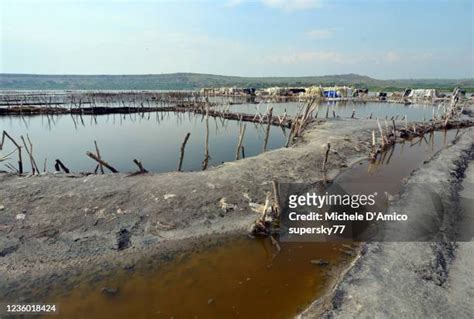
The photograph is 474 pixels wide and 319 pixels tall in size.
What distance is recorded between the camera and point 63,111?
38.4 m

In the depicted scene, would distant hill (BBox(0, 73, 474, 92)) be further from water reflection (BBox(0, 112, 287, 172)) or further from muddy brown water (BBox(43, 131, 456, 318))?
muddy brown water (BBox(43, 131, 456, 318))

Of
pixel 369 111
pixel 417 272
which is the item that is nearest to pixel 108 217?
pixel 417 272

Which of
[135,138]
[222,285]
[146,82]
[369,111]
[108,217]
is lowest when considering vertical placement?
[222,285]

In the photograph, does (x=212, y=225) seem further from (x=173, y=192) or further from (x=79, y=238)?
(x=79, y=238)

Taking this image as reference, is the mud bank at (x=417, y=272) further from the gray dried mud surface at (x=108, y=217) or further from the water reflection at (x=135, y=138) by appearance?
the water reflection at (x=135, y=138)

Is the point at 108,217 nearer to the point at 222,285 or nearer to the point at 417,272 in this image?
the point at 222,285

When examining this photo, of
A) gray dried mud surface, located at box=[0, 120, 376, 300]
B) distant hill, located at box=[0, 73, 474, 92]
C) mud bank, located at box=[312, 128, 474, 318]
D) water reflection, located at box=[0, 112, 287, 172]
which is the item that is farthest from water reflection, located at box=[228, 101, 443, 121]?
distant hill, located at box=[0, 73, 474, 92]

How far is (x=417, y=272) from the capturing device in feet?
22.1

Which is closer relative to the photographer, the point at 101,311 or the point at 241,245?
the point at 101,311

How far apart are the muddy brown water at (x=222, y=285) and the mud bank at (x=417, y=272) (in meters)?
0.70

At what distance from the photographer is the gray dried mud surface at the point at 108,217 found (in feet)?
24.9

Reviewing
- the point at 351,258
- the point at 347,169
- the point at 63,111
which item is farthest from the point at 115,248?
the point at 63,111

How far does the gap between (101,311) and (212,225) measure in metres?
3.89

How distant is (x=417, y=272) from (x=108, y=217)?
26.2 ft
